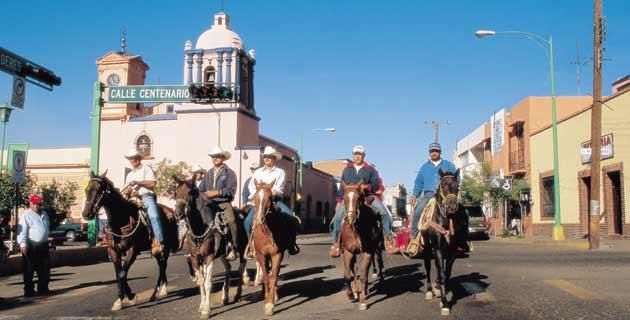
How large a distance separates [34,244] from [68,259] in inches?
349

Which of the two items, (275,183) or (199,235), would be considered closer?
(199,235)

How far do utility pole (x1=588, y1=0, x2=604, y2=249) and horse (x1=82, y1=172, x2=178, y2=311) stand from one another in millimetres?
18777

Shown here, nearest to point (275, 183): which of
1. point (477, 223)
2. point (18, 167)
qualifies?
point (18, 167)

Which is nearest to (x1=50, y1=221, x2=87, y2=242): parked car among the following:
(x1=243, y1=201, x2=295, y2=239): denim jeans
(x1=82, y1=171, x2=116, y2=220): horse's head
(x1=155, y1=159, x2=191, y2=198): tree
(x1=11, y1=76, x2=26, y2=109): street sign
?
(x1=155, y1=159, x2=191, y2=198): tree

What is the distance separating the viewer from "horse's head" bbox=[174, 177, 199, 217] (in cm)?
984

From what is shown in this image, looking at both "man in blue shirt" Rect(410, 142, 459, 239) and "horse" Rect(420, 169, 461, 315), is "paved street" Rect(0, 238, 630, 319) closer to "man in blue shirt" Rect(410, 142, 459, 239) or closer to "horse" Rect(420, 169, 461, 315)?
"horse" Rect(420, 169, 461, 315)

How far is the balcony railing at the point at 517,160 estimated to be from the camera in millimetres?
47844

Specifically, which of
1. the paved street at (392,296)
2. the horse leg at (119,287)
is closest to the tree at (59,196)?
the paved street at (392,296)

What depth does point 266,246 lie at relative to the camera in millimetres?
9945

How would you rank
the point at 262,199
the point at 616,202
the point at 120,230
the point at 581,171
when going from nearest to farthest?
1. the point at 262,199
2. the point at 120,230
3. the point at 616,202
4. the point at 581,171

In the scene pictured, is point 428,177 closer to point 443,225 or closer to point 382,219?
point 382,219

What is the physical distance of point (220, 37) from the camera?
55.8m

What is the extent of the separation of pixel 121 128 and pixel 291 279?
1934 inches

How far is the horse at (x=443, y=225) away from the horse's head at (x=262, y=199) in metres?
2.67
